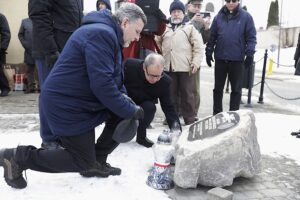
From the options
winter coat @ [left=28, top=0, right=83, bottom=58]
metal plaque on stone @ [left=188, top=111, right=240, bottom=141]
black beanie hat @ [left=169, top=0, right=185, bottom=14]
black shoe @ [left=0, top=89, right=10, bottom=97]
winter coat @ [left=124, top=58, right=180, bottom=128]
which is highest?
black beanie hat @ [left=169, top=0, right=185, bottom=14]

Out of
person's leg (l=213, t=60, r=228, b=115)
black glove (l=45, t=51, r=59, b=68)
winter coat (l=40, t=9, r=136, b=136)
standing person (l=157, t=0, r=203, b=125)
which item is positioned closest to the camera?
winter coat (l=40, t=9, r=136, b=136)

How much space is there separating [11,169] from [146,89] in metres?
1.72

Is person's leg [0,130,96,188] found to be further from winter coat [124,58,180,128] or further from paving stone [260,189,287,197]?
paving stone [260,189,287,197]

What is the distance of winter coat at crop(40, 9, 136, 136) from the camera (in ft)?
9.23

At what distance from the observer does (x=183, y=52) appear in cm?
526

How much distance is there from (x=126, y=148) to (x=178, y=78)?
1.49 metres

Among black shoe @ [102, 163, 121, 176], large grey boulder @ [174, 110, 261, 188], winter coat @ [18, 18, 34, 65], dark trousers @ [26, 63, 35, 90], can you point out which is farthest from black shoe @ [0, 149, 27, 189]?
dark trousers @ [26, 63, 35, 90]

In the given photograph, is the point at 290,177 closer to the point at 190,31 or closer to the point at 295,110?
the point at 190,31

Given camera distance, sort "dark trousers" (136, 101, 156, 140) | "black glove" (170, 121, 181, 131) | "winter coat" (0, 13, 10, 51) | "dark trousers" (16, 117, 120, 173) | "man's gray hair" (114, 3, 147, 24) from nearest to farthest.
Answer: "man's gray hair" (114, 3, 147, 24), "dark trousers" (16, 117, 120, 173), "black glove" (170, 121, 181, 131), "dark trousers" (136, 101, 156, 140), "winter coat" (0, 13, 10, 51)

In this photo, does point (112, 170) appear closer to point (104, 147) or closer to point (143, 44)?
point (104, 147)

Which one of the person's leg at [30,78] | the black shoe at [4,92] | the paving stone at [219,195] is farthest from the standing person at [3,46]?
the paving stone at [219,195]

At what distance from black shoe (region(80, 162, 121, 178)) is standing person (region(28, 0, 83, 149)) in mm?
484

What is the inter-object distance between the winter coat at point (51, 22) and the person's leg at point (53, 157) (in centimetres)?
105

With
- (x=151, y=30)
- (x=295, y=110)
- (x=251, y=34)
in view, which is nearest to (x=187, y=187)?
(x=151, y=30)
